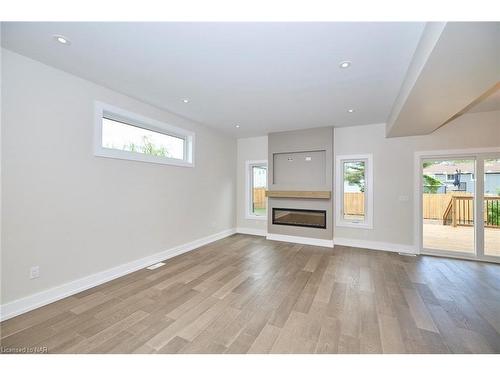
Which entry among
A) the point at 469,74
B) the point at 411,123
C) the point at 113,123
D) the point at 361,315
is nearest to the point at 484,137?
the point at 411,123

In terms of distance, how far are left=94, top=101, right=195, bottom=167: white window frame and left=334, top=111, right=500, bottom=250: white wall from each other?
3.63 meters

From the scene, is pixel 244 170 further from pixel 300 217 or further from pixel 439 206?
pixel 439 206

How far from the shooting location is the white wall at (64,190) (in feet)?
6.93

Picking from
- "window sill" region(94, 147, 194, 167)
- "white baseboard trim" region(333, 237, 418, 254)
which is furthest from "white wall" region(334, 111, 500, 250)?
"window sill" region(94, 147, 194, 167)

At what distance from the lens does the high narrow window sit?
5.94 meters

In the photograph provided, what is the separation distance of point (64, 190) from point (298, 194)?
4.32m

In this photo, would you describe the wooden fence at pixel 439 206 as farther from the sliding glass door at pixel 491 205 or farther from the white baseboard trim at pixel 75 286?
the white baseboard trim at pixel 75 286

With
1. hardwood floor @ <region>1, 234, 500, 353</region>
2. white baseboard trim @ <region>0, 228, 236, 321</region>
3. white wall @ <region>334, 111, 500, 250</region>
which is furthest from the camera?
white wall @ <region>334, 111, 500, 250</region>

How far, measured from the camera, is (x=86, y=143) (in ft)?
8.82

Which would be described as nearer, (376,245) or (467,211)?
(467,211)

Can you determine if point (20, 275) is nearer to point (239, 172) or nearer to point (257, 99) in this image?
point (257, 99)

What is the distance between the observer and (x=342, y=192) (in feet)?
16.1

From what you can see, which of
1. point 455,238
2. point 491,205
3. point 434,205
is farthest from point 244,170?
point 491,205

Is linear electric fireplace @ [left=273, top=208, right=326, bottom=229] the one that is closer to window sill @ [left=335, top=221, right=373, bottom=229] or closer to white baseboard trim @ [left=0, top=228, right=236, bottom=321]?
window sill @ [left=335, top=221, right=373, bottom=229]
